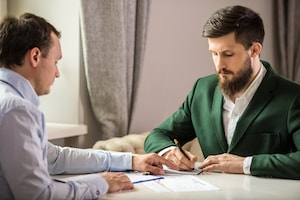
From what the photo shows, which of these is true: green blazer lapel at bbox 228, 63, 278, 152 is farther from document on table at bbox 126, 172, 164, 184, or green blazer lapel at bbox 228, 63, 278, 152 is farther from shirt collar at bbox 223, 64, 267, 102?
document on table at bbox 126, 172, 164, 184

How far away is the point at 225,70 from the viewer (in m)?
1.96

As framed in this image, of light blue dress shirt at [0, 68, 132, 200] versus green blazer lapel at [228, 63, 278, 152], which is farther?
green blazer lapel at [228, 63, 278, 152]

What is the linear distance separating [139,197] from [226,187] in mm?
304

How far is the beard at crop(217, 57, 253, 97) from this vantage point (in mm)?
1951

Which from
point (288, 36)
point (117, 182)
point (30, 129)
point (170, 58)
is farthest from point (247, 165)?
point (288, 36)

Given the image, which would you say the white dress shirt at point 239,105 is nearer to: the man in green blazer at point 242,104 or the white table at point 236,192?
the man in green blazer at point 242,104

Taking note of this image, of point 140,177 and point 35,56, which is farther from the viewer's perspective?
point 140,177

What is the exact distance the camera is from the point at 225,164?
5.74 ft

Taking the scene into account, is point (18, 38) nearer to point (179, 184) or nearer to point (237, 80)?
point (179, 184)

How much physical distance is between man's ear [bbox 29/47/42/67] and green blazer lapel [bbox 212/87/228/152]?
2.85ft

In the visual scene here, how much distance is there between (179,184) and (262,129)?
1.67ft

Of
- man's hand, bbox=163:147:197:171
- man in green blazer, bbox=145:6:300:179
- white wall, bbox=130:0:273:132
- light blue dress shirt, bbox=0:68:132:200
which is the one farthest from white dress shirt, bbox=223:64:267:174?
white wall, bbox=130:0:273:132

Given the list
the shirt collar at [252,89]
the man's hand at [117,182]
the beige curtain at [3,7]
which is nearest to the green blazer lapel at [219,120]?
the shirt collar at [252,89]

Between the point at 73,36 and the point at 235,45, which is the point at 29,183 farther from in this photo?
the point at 73,36
